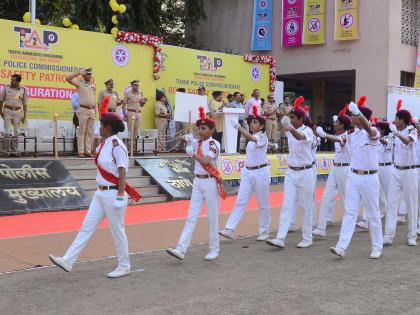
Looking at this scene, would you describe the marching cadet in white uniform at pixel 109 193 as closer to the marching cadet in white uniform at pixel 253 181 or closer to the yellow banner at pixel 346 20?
the marching cadet in white uniform at pixel 253 181

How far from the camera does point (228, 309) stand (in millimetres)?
5082

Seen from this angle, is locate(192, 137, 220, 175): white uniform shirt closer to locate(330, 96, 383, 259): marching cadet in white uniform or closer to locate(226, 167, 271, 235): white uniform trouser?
locate(226, 167, 271, 235): white uniform trouser

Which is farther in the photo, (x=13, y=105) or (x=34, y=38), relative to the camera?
(x=34, y=38)

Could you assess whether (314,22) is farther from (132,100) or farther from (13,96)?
(13,96)

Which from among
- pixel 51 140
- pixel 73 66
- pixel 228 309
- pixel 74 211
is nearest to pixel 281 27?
pixel 73 66

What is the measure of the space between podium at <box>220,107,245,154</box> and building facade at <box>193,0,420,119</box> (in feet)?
32.9

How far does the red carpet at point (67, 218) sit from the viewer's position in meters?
8.94

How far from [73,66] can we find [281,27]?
12872 mm

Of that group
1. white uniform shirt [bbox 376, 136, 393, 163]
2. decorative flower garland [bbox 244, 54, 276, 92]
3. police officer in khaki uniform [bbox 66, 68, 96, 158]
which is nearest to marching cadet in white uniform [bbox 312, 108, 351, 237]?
white uniform shirt [bbox 376, 136, 393, 163]

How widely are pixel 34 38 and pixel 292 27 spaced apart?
13.7 metres

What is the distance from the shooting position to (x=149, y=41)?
1753 cm

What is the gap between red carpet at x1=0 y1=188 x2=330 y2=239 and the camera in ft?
29.3

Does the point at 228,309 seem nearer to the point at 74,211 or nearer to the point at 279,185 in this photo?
the point at 74,211

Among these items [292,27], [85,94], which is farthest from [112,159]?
[292,27]
